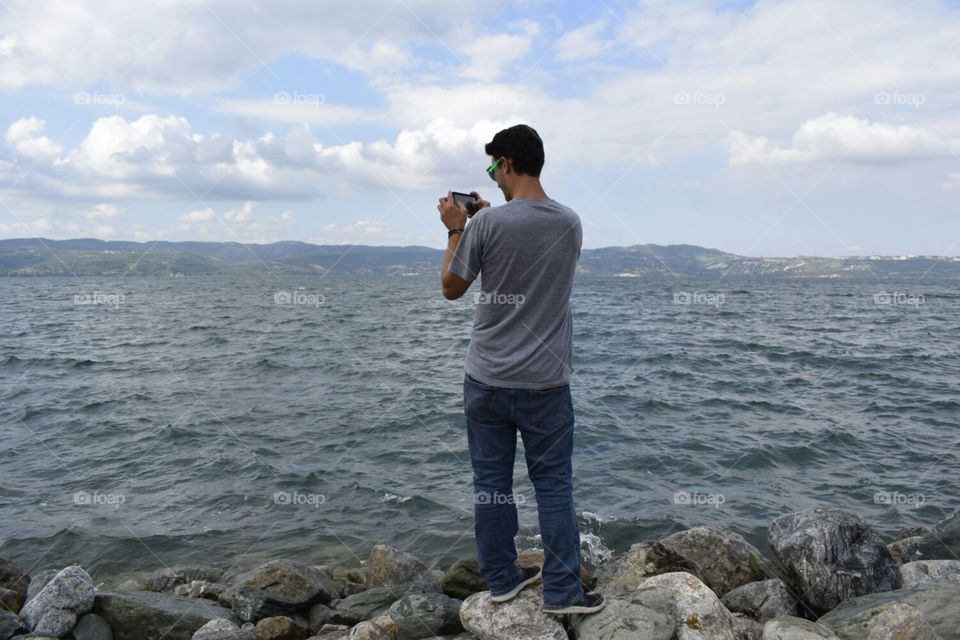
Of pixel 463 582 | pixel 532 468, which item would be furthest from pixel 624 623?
pixel 463 582

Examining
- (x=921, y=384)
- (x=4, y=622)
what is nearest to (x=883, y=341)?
(x=921, y=384)

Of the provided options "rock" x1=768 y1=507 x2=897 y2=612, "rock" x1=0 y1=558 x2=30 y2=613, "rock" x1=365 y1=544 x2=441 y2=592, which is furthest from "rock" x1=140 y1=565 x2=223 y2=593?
"rock" x1=768 y1=507 x2=897 y2=612

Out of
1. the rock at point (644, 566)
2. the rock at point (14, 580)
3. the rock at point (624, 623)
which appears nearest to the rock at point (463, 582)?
the rock at point (644, 566)

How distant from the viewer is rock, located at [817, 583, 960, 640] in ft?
17.3

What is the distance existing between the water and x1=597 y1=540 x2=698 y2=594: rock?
2.05 metres

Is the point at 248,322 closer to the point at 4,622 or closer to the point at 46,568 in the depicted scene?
the point at 46,568

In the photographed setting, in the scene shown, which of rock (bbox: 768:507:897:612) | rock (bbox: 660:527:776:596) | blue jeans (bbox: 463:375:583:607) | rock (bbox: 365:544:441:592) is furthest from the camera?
rock (bbox: 365:544:441:592)

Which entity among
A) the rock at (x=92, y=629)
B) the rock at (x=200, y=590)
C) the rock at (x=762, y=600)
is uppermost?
the rock at (x=762, y=600)

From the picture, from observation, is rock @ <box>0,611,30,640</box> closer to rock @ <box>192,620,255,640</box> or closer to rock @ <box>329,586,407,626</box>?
rock @ <box>192,620,255,640</box>

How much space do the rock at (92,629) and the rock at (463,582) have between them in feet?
10.5

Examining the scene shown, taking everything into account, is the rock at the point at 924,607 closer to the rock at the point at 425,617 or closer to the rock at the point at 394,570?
the rock at the point at 425,617

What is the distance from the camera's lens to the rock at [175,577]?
27.6 ft

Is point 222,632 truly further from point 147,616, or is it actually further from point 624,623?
point 624,623

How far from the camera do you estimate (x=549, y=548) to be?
4.50m
